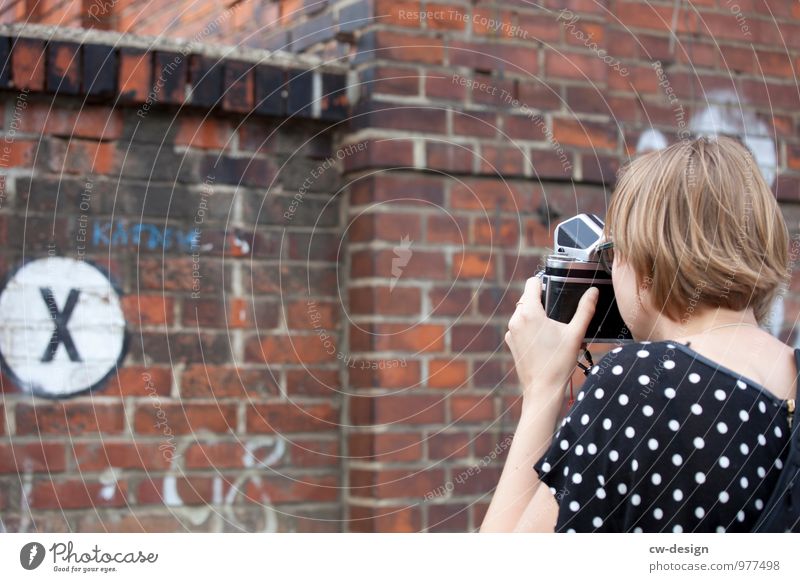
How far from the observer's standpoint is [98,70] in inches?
70.2

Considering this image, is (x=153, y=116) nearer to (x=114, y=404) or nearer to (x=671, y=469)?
(x=114, y=404)

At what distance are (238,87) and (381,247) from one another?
0.41m

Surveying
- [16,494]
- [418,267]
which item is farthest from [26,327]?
[418,267]

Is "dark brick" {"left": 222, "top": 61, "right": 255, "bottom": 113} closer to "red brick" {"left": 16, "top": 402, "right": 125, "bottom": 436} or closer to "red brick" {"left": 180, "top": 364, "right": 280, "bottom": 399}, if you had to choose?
"red brick" {"left": 180, "top": 364, "right": 280, "bottom": 399}

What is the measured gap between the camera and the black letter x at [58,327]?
178 cm

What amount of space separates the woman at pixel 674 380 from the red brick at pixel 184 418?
0.78 metres

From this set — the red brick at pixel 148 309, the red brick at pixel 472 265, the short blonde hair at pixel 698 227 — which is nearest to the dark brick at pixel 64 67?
the red brick at pixel 148 309

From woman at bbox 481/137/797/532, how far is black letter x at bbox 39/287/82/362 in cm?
91

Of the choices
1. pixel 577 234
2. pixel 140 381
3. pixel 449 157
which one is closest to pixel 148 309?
pixel 140 381

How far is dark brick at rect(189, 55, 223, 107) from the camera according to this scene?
1.85 m

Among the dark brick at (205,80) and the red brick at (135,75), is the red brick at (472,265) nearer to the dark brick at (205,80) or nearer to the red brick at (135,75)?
the dark brick at (205,80)

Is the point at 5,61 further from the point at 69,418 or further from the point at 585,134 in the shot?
the point at 585,134

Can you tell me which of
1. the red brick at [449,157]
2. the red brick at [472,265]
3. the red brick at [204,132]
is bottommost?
the red brick at [472,265]

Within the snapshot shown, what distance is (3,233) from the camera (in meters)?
1.76
